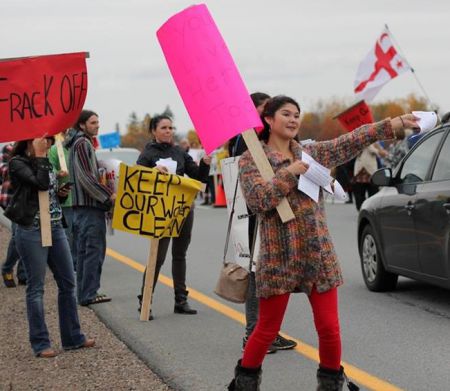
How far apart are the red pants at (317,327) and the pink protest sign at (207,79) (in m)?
0.95

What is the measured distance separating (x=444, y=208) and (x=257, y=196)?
3.20 meters

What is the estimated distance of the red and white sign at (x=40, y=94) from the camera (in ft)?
21.2

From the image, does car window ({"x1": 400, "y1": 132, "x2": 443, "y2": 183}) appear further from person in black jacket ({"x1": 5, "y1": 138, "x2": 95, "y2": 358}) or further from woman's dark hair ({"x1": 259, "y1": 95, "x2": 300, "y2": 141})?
woman's dark hair ({"x1": 259, "y1": 95, "x2": 300, "y2": 141})

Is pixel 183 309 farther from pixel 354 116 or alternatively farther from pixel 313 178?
pixel 354 116

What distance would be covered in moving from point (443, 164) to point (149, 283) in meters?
2.70

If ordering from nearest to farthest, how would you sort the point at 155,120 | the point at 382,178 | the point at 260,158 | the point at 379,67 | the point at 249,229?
the point at 260,158 → the point at 249,229 → the point at 155,120 → the point at 382,178 → the point at 379,67

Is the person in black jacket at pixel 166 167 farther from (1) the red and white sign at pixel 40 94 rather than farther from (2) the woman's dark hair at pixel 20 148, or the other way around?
(2) the woman's dark hair at pixel 20 148

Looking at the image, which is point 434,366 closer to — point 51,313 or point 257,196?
point 257,196

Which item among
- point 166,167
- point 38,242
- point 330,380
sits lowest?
point 330,380

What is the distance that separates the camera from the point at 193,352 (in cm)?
684

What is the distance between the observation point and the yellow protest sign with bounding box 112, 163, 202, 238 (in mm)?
8055

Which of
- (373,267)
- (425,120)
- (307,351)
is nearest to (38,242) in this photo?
(307,351)

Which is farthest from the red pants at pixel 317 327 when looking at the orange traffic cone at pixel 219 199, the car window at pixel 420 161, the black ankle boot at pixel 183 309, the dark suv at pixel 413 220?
the orange traffic cone at pixel 219 199

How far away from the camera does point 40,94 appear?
6598 millimetres
